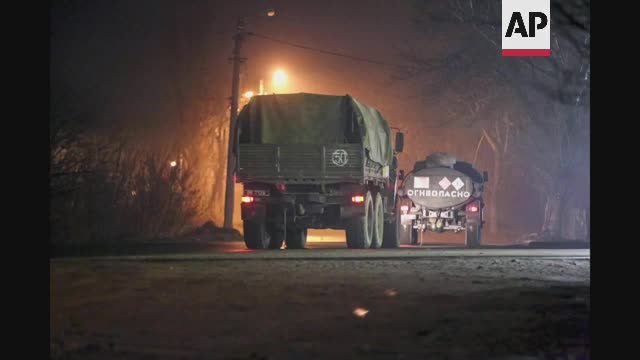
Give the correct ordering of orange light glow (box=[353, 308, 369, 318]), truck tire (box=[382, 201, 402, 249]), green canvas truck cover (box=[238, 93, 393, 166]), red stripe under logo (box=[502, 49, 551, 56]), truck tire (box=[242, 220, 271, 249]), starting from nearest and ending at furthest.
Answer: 1. orange light glow (box=[353, 308, 369, 318])
2. truck tire (box=[242, 220, 271, 249])
3. green canvas truck cover (box=[238, 93, 393, 166])
4. truck tire (box=[382, 201, 402, 249])
5. red stripe under logo (box=[502, 49, 551, 56])

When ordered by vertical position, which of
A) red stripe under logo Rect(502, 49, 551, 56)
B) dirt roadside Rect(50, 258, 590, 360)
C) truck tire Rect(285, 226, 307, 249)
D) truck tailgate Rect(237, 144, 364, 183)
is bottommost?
dirt roadside Rect(50, 258, 590, 360)

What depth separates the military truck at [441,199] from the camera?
29344 millimetres

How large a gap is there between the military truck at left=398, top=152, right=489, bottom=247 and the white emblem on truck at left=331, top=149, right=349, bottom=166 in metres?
4.90

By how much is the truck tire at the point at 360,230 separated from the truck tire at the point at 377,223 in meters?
1.06

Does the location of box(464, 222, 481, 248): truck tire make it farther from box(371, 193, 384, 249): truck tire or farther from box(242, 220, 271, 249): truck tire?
box(242, 220, 271, 249): truck tire

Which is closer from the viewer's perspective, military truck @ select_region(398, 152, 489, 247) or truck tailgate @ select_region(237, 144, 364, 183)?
truck tailgate @ select_region(237, 144, 364, 183)

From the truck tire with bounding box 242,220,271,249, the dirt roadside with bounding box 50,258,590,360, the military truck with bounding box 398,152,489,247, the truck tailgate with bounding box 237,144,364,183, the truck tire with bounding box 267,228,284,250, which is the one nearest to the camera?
the dirt roadside with bounding box 50,258,590,360

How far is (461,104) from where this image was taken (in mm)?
48750

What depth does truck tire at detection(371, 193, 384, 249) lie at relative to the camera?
89.6 ft

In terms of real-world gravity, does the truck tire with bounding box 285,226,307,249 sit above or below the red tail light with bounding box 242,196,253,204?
below

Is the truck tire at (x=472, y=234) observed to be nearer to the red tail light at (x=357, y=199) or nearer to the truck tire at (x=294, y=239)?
the truck tire at (x=294, y=239)

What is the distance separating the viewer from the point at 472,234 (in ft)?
99.5

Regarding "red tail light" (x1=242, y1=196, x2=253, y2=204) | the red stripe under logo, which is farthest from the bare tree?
"red tail light" (x1=242, y1=196, x2=253, y2=204)
